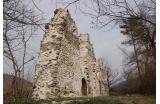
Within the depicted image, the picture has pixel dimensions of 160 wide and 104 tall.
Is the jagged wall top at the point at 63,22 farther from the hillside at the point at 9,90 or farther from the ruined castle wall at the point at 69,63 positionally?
the hillside at the point at 9,90

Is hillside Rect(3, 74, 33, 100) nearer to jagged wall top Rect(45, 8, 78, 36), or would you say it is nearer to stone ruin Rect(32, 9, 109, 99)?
stone ruin Rect(32, 9, 109, 99)

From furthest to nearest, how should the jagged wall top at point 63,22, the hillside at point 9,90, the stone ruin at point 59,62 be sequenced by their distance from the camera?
the jagged wall top at point 63,22 < the hillside at point 9,90 < the stone ruin at point 59,62

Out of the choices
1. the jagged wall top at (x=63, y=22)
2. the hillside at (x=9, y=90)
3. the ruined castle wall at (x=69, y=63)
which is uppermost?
the jagged wall top at (x=63, y=22)

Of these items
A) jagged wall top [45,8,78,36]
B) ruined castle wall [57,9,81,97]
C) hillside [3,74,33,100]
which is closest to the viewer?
ruined castle wall [57,9,81,97]

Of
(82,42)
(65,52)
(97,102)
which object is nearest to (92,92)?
(82,42)

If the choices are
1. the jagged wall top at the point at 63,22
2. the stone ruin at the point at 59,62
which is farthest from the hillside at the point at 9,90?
the jagged wall top at the point at 63,22

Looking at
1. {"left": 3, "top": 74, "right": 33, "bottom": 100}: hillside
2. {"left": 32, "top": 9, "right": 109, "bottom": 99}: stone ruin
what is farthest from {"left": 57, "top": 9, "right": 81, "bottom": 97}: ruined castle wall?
{"left": 3, "top": 74, "right": 33, "bottom": 100}: hillside

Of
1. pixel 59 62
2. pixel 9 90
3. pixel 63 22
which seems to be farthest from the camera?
pixel 9 90

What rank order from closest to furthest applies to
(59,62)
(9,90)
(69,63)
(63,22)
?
(59,62)
(63,22)
(69,63)
(9,90)

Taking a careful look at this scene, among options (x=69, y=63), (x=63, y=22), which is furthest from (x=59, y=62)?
(x=63, y=22)

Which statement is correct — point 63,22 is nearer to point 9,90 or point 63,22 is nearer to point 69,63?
point 69,63

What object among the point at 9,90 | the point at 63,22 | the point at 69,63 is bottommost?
the point at 9,90

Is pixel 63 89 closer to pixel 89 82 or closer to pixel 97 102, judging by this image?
pixel 97 102

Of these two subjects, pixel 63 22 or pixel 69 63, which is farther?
pixel 69 63
